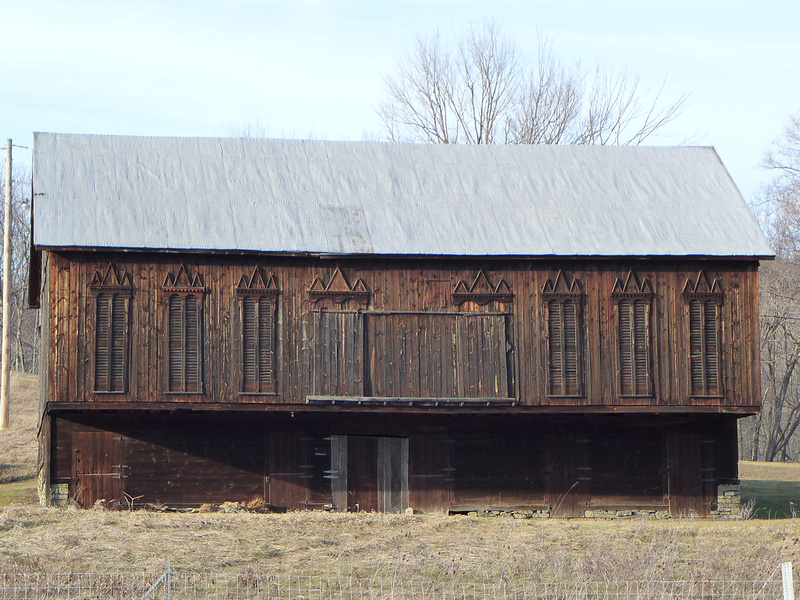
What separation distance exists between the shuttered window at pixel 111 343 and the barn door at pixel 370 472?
5.25 metres

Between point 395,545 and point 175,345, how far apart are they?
7910mm

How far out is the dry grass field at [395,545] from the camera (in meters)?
15.9

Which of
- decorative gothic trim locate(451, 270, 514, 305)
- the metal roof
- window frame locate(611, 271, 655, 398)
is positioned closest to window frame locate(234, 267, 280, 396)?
the metal roof

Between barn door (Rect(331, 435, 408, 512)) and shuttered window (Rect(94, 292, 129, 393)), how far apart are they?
5.25 metres

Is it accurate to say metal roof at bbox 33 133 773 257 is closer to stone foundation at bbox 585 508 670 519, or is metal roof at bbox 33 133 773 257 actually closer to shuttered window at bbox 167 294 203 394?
shuttered window at bbox 167 294 203 394

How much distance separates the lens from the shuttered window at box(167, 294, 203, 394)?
23875mm

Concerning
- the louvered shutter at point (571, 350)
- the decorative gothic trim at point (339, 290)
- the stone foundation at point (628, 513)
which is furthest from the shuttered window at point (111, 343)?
the stone foundation at point (628, 513)

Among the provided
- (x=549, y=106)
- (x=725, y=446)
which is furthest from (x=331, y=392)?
(x=549, y=106)

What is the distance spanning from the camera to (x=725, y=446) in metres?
26.5

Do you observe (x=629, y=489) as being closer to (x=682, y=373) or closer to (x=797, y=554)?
(x=682, y=373)

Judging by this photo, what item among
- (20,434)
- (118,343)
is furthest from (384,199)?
(20,434)

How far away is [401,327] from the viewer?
80.7 feet

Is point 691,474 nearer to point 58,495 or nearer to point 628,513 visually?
point 628,513

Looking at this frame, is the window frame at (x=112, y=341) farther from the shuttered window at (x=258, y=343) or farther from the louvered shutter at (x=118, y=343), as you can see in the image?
the shuttered window at (x=258, y=343)
